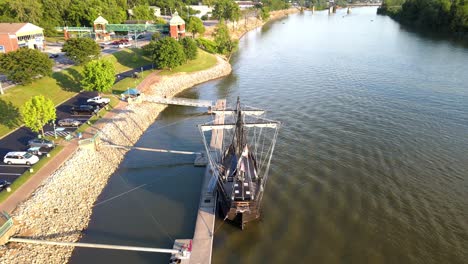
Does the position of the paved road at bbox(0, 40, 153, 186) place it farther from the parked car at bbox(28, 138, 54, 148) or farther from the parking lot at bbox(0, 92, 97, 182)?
the parked car at bbox(28, 138, 54, 148)

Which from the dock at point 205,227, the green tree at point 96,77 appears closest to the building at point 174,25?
the green tree at point 96,77

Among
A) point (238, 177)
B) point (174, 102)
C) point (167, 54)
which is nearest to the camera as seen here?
point (238, 177)

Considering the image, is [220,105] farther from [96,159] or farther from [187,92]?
[96,159]

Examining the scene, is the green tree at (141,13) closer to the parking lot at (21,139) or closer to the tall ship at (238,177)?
the parking lot at (21,139)

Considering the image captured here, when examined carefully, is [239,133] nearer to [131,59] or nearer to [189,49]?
[189,49]

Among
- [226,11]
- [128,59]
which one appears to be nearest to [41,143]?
[128,59]

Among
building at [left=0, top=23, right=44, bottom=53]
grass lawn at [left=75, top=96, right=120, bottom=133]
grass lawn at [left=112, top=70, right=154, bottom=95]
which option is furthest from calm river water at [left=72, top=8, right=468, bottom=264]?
building at [left=0, top=23, right=44, bottom=53]
